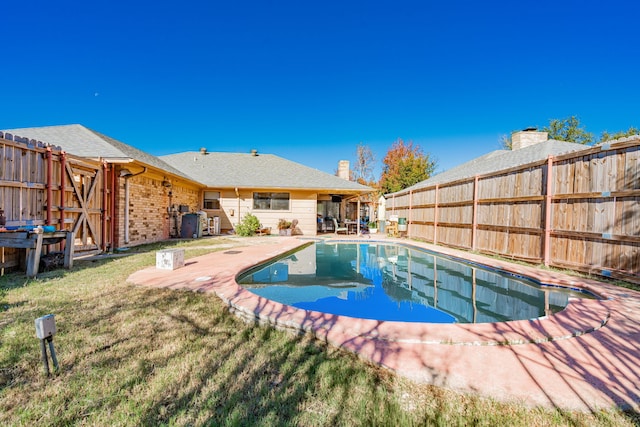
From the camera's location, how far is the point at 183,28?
11789 millimetres

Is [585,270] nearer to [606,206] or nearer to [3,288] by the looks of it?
[606,206]

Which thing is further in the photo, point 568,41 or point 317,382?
point 568,41

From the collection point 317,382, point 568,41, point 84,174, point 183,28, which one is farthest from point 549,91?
point 84,174

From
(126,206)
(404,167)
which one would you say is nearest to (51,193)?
(126,206)

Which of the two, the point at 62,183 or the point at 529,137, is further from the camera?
the point at 529,137

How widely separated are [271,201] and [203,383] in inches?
541

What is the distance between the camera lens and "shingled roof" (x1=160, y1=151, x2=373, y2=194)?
1482 cm

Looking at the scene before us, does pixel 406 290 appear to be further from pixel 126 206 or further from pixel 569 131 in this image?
pixel 569 131

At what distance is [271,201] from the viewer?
15.6 meters

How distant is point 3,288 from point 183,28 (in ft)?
37.8

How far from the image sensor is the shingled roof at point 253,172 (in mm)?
14820

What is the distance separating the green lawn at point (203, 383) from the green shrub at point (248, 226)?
10.6 metres

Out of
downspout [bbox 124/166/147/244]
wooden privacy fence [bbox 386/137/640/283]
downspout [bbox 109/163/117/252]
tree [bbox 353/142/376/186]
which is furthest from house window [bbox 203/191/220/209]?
tree [bbox 353/142/376/186]

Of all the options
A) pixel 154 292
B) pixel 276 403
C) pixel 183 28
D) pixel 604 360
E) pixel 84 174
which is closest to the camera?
pixel 276 403
